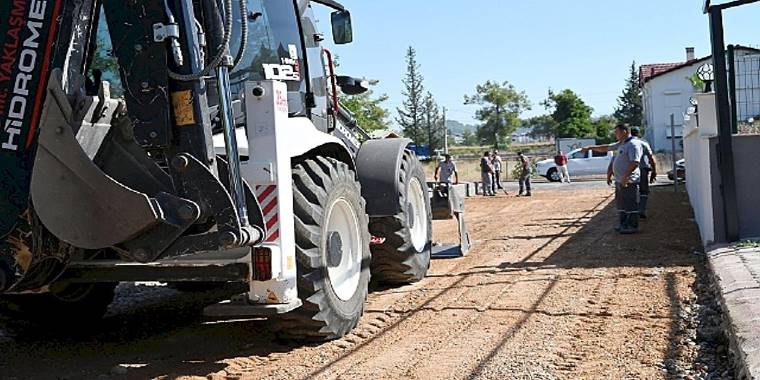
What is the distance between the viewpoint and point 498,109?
86438 millimetres

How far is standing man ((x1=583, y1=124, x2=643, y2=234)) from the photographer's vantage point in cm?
1198

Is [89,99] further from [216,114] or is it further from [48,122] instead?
[216,114]

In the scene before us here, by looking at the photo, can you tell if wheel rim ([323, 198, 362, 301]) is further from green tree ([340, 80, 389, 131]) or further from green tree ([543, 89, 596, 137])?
green tree ([543, 89, 596, 137])

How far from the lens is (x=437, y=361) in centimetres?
562

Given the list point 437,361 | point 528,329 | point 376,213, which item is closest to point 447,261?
point 376,213

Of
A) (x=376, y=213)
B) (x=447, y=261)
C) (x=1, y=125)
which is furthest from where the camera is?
(x=447, y=261)

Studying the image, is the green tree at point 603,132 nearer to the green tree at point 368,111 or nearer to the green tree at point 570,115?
the green tree at point 570,115

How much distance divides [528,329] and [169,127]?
119 inches

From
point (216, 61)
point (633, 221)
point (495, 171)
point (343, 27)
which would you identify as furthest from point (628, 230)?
point (495, 171)

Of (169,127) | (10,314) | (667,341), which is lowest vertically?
(667,341)

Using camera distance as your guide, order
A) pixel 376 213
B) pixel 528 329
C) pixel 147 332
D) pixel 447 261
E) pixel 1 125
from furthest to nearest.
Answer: pixel 447 261, pixel 376 213, pixel 147 332, pixel 528 329, pixel 1 125

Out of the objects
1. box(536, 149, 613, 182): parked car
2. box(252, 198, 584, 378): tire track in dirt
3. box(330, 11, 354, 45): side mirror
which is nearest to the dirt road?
box(252, 198, 584, 378): tire track in dirt

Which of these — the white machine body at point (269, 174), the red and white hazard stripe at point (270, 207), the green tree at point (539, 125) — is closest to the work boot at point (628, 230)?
the white machine body at point (269, 174)

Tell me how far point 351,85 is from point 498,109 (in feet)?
258
